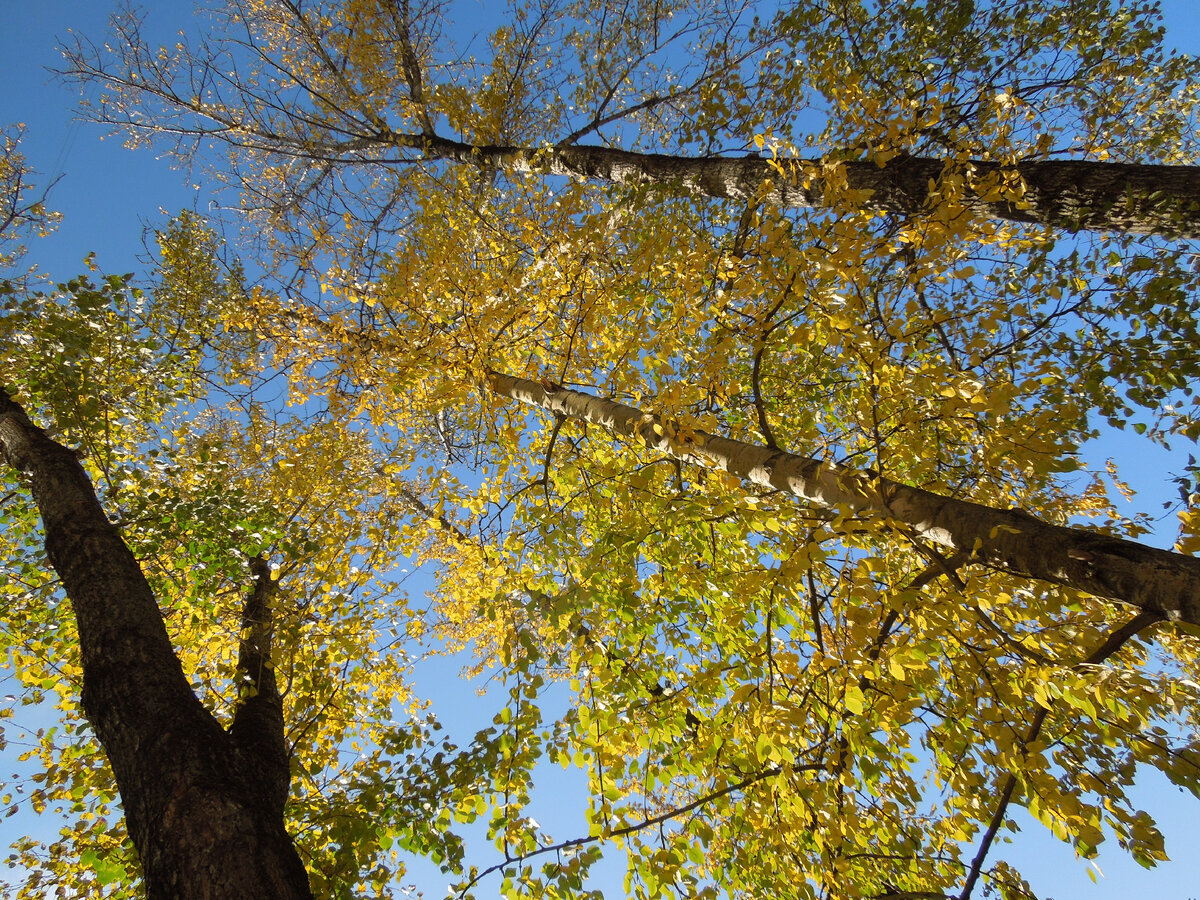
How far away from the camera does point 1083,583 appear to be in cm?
158

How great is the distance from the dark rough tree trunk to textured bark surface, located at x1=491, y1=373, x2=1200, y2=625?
2471 millimetres

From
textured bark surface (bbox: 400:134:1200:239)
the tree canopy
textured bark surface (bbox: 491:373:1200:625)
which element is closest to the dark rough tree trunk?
the tree canopy

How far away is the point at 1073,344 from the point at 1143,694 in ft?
9.77

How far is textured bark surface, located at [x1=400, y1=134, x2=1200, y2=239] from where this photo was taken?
10.6 feet

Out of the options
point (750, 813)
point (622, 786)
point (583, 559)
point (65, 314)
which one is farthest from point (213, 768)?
point (65, 314)

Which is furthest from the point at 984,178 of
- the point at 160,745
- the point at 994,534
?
the point at 160,745

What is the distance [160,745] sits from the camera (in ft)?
7.25

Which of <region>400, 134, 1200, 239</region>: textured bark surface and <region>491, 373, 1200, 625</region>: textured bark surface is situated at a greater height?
<region>400, 134, 1200, 239</region>: textured bark surface

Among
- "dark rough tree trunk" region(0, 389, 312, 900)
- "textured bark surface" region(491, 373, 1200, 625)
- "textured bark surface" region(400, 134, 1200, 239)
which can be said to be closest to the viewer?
"textured bark surface" region(491, 373, 1200, 625)

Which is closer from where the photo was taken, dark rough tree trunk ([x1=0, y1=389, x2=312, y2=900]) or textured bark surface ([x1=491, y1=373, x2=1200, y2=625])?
textured bark surface ([x1=491, y1=373, x2=1200, y2=625])

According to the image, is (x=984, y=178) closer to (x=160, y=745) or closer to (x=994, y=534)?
(x=994, y=534)

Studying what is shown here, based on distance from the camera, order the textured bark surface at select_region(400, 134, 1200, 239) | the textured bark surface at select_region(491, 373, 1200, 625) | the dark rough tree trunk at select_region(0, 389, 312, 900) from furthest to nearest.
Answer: the textured bark surface at select_region(400, 134, 1200, 239)
the dark rough tree trunk at select_region(0, 389, 312, 900)
the textured bark surface at select_region(491, 373, 1200, 625)

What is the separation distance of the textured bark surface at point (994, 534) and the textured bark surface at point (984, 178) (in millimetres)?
1158

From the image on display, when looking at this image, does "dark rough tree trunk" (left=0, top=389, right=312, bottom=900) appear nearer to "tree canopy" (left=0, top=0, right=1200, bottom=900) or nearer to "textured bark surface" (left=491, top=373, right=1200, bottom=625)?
"tree canopy" (left=0, top=0, right=1200, bottom=900)
